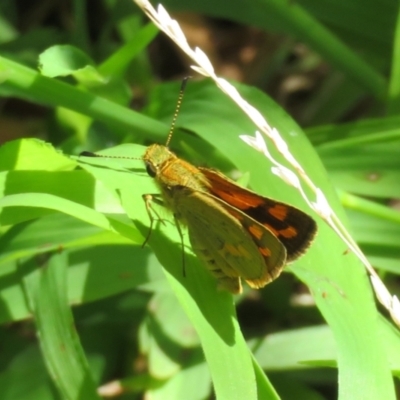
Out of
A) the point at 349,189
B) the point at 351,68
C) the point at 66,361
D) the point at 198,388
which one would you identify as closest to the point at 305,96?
the point at 351,68

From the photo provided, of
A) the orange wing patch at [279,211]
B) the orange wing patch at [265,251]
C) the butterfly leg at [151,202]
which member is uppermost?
the butterfly leg at [151,202]

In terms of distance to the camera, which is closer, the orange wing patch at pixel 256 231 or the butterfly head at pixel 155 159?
the orange wing patch at pixel 256 231

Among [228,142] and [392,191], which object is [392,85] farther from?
[228,142]

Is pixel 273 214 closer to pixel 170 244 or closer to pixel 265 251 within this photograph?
pixel 265 251

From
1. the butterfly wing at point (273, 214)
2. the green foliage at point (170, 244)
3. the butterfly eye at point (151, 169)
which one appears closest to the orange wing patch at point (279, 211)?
the butterfly wing at point (273, 214)

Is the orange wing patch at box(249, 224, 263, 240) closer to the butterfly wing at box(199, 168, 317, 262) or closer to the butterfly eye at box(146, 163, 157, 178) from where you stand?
the butterfly wing at box(199, 168, 317, 262)

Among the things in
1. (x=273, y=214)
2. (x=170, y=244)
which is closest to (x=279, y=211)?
(x=273, y=214)

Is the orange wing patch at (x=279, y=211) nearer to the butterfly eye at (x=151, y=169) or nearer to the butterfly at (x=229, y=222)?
the butterfly at (x=229, y=222)
